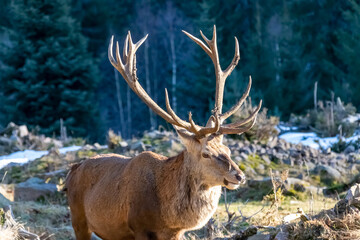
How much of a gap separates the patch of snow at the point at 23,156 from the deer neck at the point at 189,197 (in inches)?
288

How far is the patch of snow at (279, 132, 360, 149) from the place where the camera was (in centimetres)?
1339

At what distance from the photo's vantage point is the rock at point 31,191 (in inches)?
392

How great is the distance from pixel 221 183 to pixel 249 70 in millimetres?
23719

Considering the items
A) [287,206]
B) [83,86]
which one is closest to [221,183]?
[287,206]

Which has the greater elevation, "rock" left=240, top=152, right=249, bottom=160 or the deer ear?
the deer ear

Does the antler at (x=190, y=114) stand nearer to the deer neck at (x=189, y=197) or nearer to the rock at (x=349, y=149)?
the deer neck at (x=189, y=197)

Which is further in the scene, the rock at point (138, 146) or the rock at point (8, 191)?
the rock at point (138, 146)

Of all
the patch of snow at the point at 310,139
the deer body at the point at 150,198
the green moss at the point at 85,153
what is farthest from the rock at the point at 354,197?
the green moss at the point at 85,153

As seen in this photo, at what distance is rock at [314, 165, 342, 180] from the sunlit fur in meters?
5.33

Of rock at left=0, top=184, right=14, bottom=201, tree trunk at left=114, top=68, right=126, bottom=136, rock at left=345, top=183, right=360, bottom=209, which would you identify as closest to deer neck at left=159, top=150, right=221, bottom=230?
rock at left=345, top=183, right=360, bottom=209

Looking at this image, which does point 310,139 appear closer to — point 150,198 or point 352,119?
point 352,119

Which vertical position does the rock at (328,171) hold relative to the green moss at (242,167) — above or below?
below

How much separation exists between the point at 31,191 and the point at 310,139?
7.10 meters

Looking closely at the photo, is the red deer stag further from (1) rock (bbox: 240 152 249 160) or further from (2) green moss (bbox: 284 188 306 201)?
(1) rock (bbox: 240 152 249 160)
